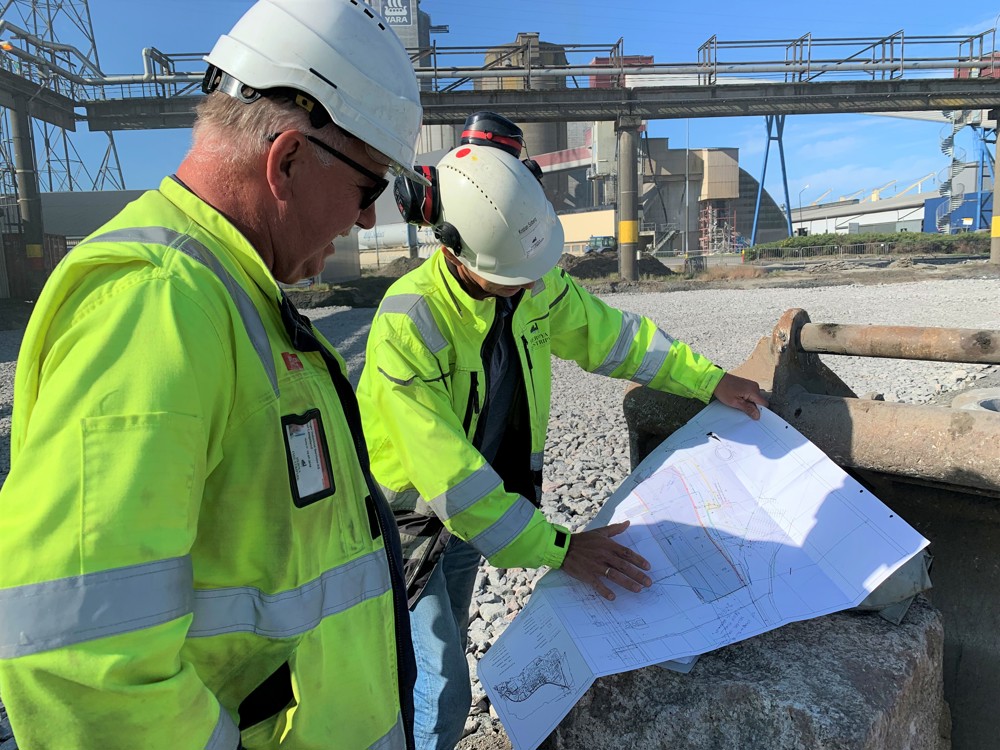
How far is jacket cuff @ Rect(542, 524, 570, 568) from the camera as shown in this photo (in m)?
1.86

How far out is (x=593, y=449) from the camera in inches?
215

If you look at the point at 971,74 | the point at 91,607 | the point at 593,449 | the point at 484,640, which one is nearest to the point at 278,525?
the point at 91,607

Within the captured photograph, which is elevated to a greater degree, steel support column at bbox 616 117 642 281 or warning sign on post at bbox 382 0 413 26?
warning sign on post at bbox 382 0 413 26

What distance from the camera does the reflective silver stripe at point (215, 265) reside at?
3.31ft

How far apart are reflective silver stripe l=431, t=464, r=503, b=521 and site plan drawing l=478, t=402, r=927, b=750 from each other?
322 millimetres

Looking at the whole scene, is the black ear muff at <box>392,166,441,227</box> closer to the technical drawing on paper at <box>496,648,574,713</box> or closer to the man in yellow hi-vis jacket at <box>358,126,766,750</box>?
the man in yellow hi-vis jacket at <box>358,126,766,750</box>

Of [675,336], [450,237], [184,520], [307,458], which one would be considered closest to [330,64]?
[307,458]

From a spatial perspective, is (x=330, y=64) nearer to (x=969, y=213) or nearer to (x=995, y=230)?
(x=995, y=230)

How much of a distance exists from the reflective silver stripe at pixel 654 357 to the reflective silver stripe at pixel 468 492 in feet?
2.77

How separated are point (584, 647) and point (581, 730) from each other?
0.25 m

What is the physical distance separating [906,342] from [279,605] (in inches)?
87.2

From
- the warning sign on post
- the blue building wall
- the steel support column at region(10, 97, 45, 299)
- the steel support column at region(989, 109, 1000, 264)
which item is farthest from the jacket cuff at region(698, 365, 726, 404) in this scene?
the blue building wall

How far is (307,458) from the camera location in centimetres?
109

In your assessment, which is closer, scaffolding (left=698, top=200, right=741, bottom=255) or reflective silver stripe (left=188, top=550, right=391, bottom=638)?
reflective silver stripe (left=188, top=550, right=391, bottom=638)
